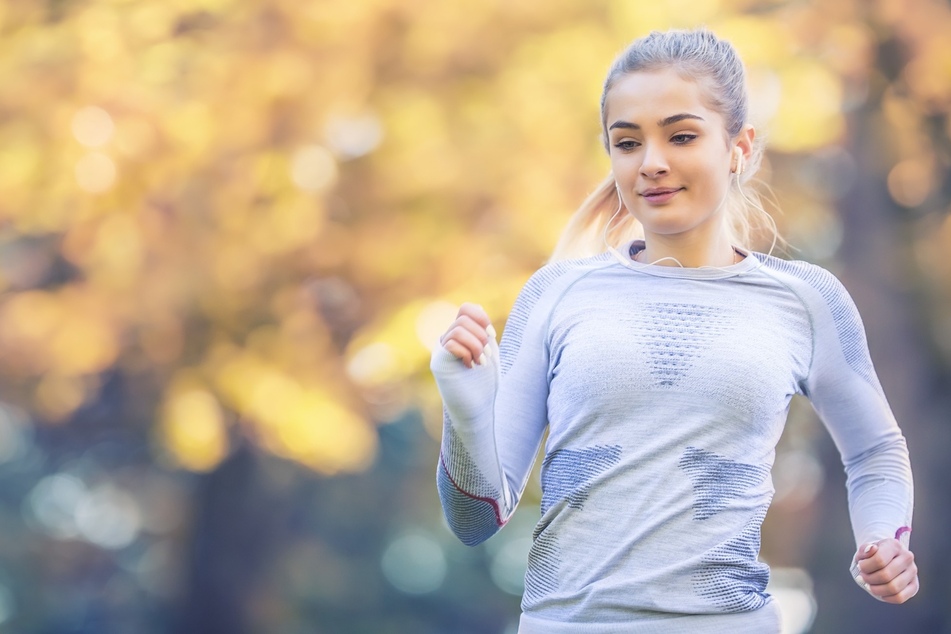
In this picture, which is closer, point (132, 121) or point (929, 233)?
point (132, 121)

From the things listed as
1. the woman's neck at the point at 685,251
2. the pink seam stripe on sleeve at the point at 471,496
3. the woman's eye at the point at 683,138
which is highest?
the woman's eye at the point at 683,138

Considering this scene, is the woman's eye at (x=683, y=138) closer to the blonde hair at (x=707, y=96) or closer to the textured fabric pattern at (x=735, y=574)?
the blonde hair at (x=707, y=96)

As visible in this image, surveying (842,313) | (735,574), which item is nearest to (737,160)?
(842,313)

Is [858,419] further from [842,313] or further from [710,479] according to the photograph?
[710,479]

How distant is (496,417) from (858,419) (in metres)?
0.64

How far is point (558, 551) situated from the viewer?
6.23 feet

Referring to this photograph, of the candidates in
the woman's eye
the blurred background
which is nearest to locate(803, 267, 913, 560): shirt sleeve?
the woman's eye

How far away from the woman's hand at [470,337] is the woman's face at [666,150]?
1.09ft

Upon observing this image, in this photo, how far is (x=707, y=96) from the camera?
198 cm

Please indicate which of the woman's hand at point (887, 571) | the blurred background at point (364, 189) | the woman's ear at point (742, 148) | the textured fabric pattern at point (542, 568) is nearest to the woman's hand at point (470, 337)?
the textured fabric pattern at point (542, 568)

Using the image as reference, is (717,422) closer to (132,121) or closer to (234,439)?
(132,121)

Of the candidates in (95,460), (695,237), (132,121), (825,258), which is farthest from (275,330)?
(95,460)

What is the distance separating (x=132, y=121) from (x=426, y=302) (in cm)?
178

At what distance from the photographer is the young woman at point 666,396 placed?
5.99ft
